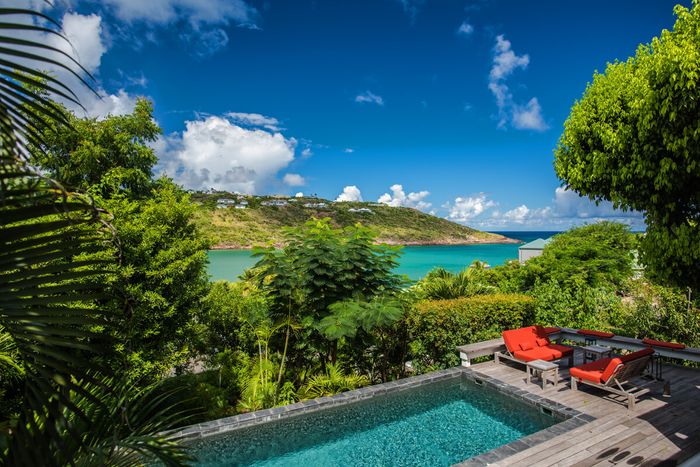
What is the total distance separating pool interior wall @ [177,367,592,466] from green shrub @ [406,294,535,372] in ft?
4.38

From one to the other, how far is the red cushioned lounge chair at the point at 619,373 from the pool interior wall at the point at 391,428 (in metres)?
0.81

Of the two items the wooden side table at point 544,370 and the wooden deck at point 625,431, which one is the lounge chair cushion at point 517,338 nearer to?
the wooden side table at point 544,370

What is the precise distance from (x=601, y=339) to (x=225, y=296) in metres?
8.98

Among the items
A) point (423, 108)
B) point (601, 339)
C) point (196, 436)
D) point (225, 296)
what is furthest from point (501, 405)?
point (423, 108)

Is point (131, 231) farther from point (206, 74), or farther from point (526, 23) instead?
point (526, 23)

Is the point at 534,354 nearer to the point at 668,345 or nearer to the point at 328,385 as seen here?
the point at 668,345

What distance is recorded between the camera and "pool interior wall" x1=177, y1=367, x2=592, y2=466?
5.47 meters

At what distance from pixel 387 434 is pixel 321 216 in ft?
226

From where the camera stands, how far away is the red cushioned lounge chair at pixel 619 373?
20.1 feet

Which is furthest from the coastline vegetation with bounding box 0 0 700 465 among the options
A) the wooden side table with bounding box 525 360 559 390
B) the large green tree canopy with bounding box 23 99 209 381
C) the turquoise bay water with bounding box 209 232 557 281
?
the turquoise bay water with bounding box 209 232 557 281

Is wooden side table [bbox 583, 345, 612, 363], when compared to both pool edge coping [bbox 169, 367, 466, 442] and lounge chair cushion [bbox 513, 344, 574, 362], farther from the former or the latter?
pool edge coping [bbox 169, 367, 466, 442]

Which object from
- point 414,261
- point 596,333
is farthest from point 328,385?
point 414,261

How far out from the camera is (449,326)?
865 centimetres

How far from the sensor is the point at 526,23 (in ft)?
56.7
